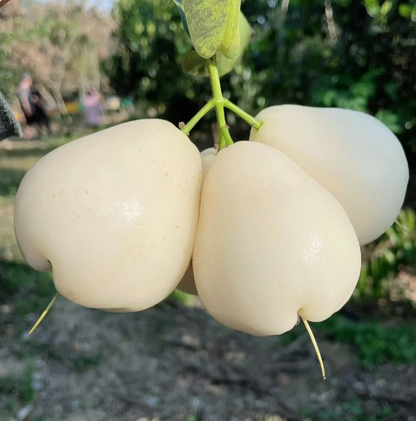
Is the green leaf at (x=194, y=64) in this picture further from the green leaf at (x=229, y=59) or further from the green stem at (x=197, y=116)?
the green stem at (x=197, y=116)

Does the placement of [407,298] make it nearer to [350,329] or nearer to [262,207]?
[350,329]

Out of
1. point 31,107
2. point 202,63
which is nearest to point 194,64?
point 202,63

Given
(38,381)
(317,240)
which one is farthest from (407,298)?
(317,240)

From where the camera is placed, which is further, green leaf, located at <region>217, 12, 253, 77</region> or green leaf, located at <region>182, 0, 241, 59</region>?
green leaf, located at <region>217, 12, 253, 77</region>

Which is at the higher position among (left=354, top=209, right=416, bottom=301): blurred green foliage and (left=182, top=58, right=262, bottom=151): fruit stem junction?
(left=182, top=58, right=262, bottom=151): fruit stem junction

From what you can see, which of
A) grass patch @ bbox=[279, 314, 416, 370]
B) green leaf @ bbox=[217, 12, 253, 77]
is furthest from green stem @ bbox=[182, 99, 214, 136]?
grass patch @ bbox=[279, 314, 416, 370]

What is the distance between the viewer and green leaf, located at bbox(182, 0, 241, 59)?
0.61 metres

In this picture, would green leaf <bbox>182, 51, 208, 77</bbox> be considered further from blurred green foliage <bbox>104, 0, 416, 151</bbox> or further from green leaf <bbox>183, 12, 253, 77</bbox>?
blurred green foliage <bbox>104, 0, 416, 151</bbox>

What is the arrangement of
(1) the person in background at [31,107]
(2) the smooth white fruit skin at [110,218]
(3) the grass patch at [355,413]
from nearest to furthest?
(2) the smooth white fruit skin at [110,218], (3) the grass patch at [355,413], (1) the person in background at [31,107]

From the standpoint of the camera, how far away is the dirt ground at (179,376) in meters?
2.53

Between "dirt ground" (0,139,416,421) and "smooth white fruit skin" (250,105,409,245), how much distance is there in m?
2.00

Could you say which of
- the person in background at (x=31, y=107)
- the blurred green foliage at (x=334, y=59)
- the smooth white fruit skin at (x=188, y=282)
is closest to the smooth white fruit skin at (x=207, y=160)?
the smooth white fruit skin at (x=188, y=282)

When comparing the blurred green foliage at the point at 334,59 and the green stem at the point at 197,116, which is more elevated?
the green stem at the point at 197,116

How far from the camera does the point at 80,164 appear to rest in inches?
23.7
